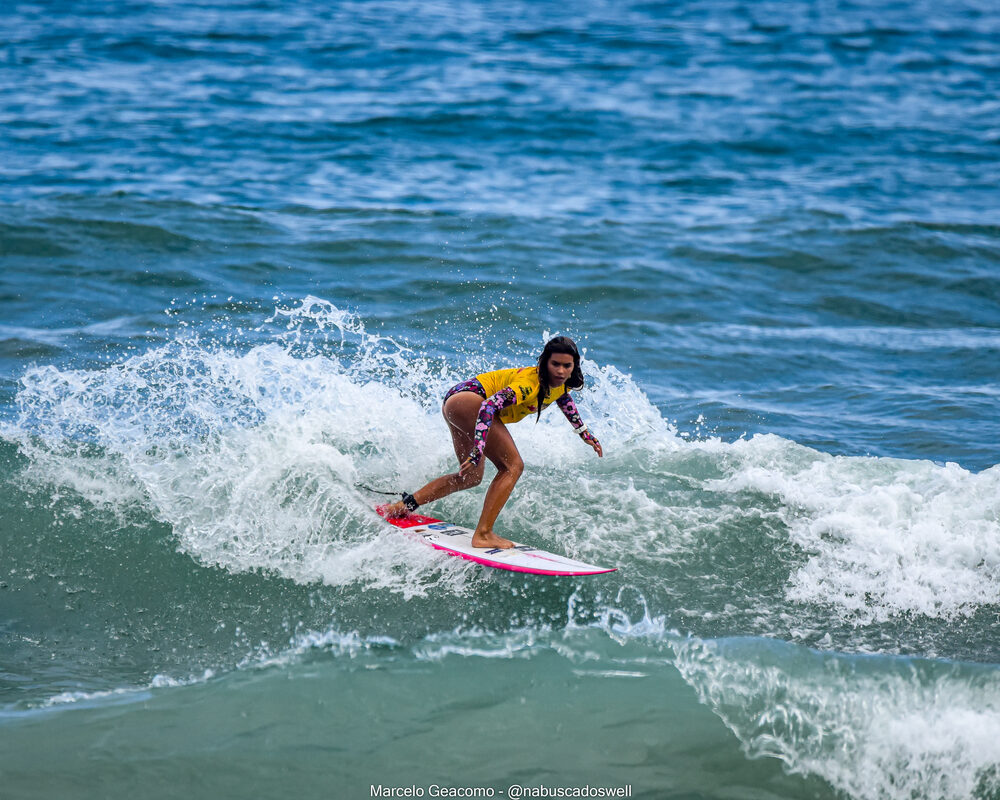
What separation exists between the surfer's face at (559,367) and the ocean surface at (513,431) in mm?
1435

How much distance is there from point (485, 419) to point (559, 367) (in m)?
0.63

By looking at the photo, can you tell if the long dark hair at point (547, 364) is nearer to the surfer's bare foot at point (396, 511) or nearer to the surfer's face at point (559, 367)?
the surfer's face at point (559, 367)

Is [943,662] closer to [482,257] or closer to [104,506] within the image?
[104,506]

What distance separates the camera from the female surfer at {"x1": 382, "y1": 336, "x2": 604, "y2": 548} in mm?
6938

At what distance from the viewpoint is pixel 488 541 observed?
24.0 ft

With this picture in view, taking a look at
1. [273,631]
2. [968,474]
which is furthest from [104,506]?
[968,474]

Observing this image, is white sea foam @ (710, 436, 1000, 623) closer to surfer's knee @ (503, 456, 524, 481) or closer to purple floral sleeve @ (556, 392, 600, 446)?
purple floral sleeve @ (556, 392, 600, 446)

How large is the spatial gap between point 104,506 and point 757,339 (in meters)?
9.24

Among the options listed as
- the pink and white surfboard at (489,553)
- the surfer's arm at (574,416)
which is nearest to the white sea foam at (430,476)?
the pink and white surfboard at (489,553)

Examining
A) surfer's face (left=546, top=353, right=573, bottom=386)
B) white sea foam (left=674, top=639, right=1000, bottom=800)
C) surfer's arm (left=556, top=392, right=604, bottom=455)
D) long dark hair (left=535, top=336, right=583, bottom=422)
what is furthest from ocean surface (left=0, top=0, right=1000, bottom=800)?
surfer's face (left=546, top=353, right=573, bottom=386)

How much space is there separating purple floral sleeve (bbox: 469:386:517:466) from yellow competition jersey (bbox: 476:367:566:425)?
0.42 ft

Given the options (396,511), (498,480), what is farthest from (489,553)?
(396,511)

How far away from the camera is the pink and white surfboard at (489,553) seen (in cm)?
697

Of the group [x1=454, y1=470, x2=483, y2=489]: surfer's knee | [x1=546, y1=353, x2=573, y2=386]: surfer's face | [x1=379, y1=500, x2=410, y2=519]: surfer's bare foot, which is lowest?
[x1=379, y1=500, x2=410, y2=519]: surfer's bare foot
